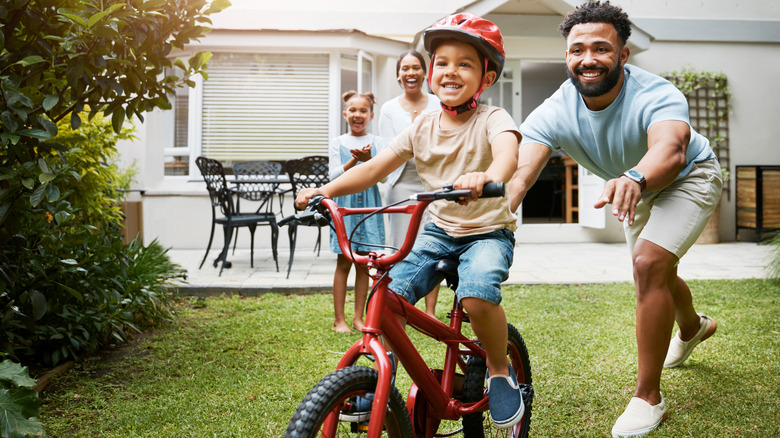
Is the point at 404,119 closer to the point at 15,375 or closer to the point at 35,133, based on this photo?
the point at 35,133

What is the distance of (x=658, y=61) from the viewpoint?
9.97m

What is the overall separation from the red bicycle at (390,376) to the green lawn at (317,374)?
58cm

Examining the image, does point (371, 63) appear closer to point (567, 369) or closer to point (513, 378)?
point (567, 369)

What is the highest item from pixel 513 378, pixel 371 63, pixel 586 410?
pixel 371 63

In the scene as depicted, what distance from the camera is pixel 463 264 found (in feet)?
7.22

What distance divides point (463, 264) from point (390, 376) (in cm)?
59

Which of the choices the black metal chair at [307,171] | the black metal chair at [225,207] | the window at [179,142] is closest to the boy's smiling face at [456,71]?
the black metal chair at [307,171]

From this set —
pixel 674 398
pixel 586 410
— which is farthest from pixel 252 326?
pixel 674 398

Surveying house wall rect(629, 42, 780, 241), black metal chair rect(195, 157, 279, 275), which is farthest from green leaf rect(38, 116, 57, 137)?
house wall rect(629, 42, 780, 241)

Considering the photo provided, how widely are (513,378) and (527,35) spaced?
26.6 ft

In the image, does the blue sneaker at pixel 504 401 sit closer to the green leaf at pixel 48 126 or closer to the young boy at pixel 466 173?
the young boy at pixel 466 173

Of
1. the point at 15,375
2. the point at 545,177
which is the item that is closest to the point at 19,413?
the point at 15,375

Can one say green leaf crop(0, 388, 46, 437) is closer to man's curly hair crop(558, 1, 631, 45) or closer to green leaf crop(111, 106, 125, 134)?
green leaf crop(111, 106, 125, 134)

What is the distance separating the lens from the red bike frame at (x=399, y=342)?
1.73 m
